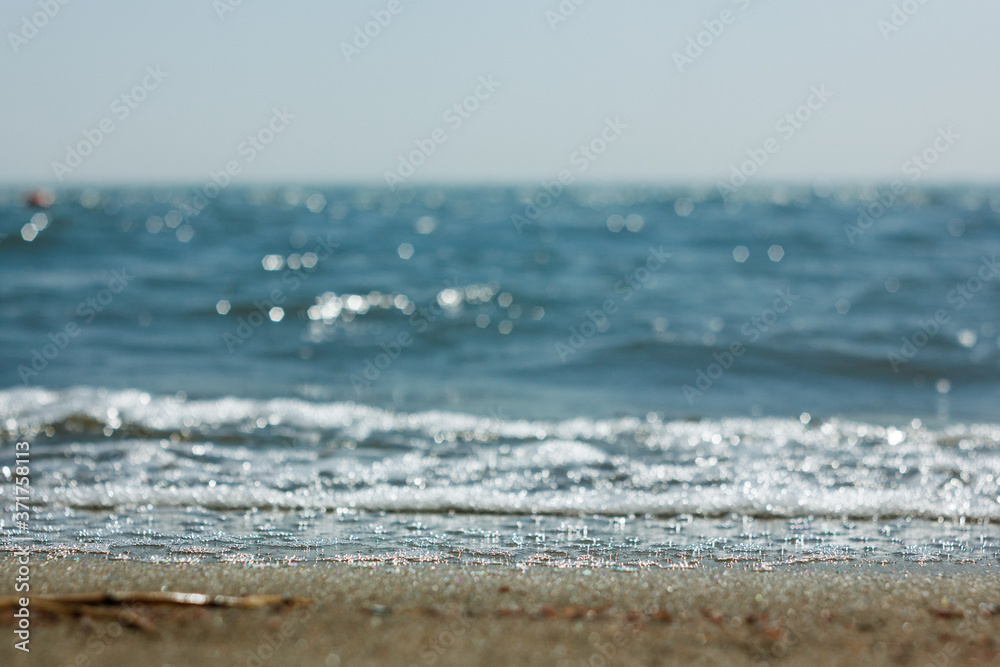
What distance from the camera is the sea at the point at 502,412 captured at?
3.63m

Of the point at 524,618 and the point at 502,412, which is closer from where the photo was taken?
the point at 524,618

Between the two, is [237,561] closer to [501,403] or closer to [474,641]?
[474,641]

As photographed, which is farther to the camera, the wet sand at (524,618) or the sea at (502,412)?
the sea at (502,412)

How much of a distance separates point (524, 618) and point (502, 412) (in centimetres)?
402

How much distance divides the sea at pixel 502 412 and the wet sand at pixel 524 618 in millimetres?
301

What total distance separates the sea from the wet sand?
0.99 feet

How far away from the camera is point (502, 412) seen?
21.1ft

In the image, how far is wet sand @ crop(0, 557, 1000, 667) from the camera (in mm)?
2182

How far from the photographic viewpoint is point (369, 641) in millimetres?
2256

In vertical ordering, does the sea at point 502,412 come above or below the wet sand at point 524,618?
above

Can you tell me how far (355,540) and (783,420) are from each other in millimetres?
3776

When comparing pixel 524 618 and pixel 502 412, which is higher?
pixel 502 412

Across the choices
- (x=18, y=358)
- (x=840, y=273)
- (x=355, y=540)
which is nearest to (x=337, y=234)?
(x=840, y=273)

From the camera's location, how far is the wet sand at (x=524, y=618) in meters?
2.18
